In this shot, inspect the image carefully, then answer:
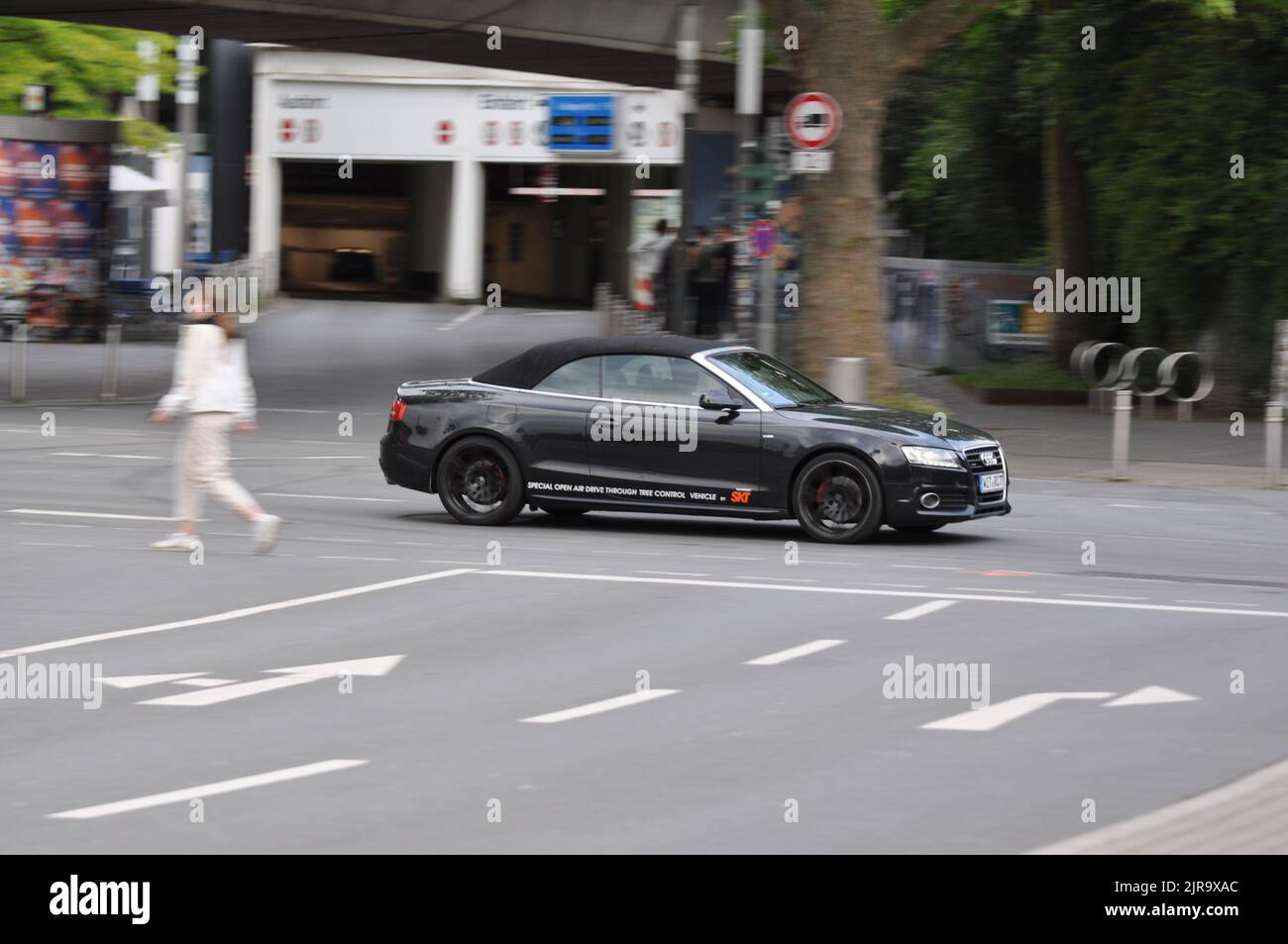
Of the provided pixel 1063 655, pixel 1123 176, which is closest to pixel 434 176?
pixel 1123 176

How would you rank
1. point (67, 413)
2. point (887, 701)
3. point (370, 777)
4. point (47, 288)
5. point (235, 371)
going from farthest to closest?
point (47, 288) → point (67, 413) → point (235, 371) → point (887, 701) → point (370, 777)

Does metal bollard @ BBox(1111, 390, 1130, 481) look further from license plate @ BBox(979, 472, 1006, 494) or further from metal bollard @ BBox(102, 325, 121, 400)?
metal bollard @ BBox(102, 325, 121, 400)

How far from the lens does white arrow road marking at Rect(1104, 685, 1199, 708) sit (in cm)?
866

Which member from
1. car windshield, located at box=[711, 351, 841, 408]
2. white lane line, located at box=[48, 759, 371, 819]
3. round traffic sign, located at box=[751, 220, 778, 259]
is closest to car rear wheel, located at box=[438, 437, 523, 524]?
car windshield, located at box=[711, 351, 841, 408]

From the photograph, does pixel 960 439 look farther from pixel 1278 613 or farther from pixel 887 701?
pixel 887 701

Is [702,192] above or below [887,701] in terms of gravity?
above

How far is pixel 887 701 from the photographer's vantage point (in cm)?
865

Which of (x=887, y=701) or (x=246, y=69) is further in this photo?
(x=246, y=69)

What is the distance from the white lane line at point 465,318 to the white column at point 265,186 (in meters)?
6.46

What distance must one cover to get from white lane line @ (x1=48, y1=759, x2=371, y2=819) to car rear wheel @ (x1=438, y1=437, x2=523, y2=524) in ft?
23.9

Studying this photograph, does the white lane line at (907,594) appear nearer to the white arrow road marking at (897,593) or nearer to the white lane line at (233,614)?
the white arrow road marking at (897,593)

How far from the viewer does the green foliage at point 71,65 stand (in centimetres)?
3881

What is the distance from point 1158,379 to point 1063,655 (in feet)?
59.8

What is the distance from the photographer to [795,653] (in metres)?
9.84
